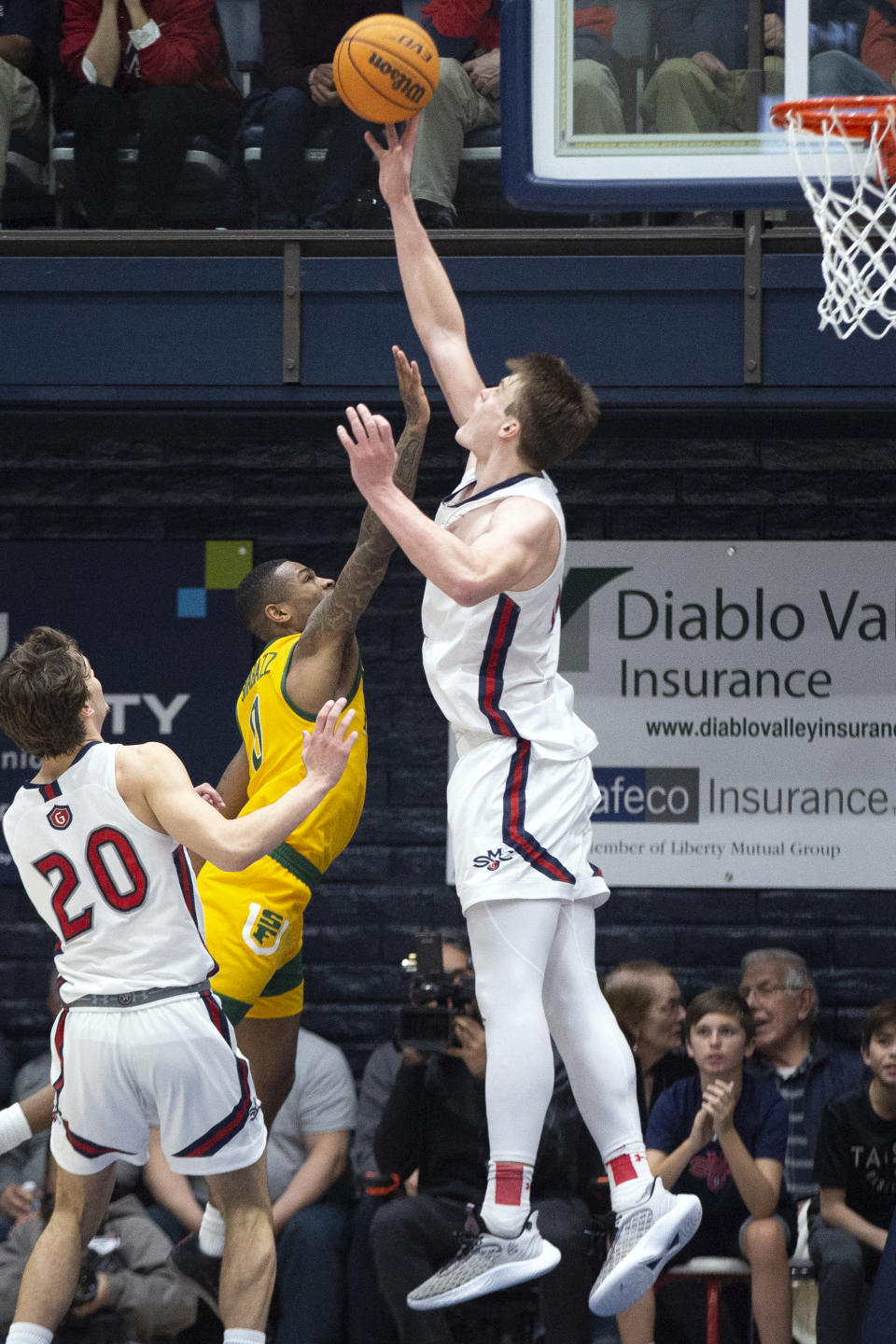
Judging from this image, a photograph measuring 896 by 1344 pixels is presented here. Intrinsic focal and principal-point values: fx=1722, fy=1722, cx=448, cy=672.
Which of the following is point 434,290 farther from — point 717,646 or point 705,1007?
point 717,646

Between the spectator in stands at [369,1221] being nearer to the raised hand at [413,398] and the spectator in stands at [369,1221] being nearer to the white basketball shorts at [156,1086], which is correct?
the white basketball shorts at [156,1086]

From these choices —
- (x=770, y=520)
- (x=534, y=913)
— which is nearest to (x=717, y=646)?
(x=770, y=520)

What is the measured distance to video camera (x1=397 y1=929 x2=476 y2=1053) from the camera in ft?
15.6

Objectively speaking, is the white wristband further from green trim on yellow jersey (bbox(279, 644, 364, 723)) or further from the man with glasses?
the man with glasses

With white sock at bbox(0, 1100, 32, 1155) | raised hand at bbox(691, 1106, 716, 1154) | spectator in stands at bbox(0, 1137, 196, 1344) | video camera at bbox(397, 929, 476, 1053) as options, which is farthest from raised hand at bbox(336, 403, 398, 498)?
spectator in stands at bbox(0, 1137, 196, 1344)

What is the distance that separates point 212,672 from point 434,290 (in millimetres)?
3591

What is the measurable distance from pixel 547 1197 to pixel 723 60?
3.82m

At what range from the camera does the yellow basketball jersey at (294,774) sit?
4.58m

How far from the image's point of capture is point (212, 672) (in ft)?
25.0

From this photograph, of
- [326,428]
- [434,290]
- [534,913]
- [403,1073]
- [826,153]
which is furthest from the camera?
[326,428]

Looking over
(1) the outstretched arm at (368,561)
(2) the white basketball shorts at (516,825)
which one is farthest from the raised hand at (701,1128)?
(1) the outstretched arm at (368,561)

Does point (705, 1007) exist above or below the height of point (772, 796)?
below

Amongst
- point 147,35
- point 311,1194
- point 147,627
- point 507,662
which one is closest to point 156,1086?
point 507,662

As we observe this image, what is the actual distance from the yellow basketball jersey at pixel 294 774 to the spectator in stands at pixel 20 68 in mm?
2965
